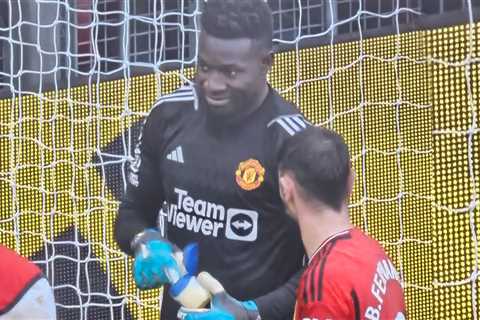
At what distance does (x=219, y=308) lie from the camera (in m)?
1.42

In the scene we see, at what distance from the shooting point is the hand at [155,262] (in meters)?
1.47

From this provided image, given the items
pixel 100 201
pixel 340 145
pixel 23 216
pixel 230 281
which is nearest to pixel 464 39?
pixel 340 145

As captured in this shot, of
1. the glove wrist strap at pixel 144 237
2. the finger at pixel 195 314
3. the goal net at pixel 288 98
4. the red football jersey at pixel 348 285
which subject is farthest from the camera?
the goal net at pixel 288 98

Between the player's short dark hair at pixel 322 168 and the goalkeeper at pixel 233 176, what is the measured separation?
65 mm

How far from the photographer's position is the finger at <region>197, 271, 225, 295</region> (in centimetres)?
144

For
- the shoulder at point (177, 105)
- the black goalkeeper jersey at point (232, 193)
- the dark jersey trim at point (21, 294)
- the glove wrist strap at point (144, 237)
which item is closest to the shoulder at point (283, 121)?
the black goalkeeper jersey at point (232, 193)

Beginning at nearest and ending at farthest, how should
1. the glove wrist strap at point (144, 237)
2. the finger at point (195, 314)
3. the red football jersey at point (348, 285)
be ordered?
the red football jersey at point (348, 285), the finger at point (195, 314), the glove wrist strap at point (144, 237)

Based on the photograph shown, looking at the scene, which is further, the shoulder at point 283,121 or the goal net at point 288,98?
the goal net at point 288,98

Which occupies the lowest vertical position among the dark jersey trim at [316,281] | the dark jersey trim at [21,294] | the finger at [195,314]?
the dark jersey trim at [21,294]

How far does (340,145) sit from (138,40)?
2.36ft

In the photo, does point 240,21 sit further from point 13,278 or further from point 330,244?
point 13,278

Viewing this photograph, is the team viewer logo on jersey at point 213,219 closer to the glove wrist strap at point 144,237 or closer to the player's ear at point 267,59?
the glove wrist strap at point 144,237

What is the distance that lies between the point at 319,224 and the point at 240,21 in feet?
1.01

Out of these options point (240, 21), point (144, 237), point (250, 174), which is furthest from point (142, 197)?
point (240, 21)
